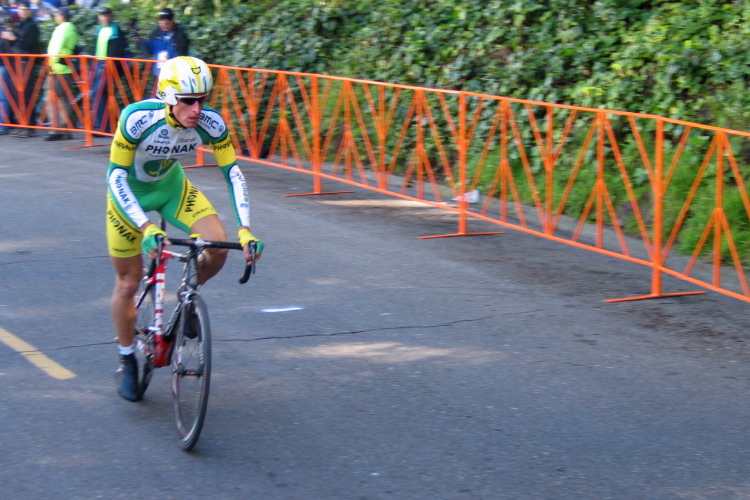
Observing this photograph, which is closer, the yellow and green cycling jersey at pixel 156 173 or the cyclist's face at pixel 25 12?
the yellow and green cycling jersey at pixel 156 173

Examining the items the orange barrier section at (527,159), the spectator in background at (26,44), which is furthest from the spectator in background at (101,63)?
the orange barrier section at (527,159)

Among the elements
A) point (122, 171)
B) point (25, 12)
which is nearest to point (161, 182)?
point (122, 171)

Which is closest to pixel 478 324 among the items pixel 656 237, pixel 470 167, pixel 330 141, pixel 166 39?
pixel 656 237

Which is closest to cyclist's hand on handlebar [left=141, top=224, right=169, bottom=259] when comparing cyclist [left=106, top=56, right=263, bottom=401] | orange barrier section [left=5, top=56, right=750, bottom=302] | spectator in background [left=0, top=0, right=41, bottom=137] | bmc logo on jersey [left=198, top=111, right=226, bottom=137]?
cyclist [left=106, top=56, right=263, bottom=401]

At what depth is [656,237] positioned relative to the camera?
23.8 ft

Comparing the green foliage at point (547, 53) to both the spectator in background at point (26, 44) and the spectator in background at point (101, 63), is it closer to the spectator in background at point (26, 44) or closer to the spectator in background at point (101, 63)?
the spectator in background at point (101, 63)

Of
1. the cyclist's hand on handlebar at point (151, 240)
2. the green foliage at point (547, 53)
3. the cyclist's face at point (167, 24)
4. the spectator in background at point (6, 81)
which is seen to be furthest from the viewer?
the spectator in background at point (6, 81)

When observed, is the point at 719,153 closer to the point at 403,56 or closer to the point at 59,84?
Result: the point at 403,56

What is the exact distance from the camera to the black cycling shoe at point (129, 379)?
5.25 meters

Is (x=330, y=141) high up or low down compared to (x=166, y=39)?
down

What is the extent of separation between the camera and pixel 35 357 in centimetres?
593

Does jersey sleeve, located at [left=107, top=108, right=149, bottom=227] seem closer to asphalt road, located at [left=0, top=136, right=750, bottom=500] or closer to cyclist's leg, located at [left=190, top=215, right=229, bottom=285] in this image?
cyclist's leg, located at [left=190, top=215, right=229, bottom=285]

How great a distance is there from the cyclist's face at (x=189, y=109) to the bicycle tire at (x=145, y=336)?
92 cm

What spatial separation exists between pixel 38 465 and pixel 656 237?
15.4 ft
